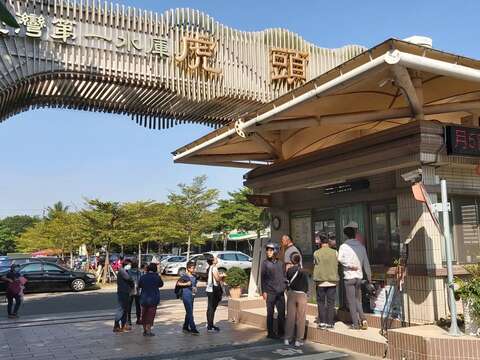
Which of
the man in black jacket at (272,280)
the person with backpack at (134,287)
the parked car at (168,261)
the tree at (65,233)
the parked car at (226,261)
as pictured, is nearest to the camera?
the man in black jacket at (272,280)

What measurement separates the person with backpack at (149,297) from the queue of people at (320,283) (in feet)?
7.73

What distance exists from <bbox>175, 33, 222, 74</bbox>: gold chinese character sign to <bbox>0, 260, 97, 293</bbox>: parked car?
46.9 feet

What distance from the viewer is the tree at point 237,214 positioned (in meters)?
41.2

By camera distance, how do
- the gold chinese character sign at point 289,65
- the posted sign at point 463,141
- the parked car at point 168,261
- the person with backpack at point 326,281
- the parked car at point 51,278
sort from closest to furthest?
the posted sign at point 463,141, the person with backpack at point 326,281, the gold chinese character sign at point 289,65, the parked car at point 51,278, the parked car at point 168,261

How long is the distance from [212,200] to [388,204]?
96.5 ft

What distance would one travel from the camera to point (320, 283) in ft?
28.0

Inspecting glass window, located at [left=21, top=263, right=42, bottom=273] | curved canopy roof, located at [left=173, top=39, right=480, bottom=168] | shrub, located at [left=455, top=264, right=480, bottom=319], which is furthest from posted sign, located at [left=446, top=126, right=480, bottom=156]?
glass window, located at [left=21, top=263, right=42, bottom=273]

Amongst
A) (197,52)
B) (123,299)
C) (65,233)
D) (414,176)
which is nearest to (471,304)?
(414,176)

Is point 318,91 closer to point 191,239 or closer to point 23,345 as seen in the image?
point 23,345

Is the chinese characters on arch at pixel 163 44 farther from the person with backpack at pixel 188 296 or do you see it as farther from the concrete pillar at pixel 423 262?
the concrete pillar at pixel 423 262

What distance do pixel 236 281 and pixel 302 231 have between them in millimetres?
2020

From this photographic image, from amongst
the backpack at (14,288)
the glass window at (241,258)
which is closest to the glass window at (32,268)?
the backpack at (14,288)

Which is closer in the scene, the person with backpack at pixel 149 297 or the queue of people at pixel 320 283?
the queue of people at pixel 320 283

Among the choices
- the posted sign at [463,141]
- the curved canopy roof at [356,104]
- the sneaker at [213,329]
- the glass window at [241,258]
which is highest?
the curved canopy roof at [356,104]
